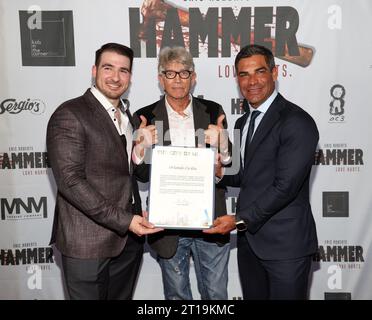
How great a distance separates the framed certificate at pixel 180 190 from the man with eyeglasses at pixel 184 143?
26 cm

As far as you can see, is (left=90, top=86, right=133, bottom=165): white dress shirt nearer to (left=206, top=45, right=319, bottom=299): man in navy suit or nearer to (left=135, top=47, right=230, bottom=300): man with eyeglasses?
(left=135, top=47, right=230, bottom=300): man with eyeglasses

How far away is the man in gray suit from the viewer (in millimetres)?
2287

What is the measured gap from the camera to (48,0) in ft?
11.1

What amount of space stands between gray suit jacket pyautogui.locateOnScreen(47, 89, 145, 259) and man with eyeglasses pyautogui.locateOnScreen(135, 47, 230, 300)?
0.28 m

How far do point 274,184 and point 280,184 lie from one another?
0.18 feet

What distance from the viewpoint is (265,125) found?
7.79 ft


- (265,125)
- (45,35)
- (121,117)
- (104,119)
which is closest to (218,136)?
(265,125)

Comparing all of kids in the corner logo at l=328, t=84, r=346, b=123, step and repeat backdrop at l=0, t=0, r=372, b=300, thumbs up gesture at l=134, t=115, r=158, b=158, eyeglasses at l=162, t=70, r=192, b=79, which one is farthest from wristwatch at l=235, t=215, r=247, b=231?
kids in the corner logo at l=328, t=84, r=346, b=123

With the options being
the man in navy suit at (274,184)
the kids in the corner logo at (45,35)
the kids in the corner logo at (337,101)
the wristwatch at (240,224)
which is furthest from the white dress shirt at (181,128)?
the kids in the corner logo at (337,101)

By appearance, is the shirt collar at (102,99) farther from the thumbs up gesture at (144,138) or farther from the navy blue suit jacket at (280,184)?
the navy blue suit jacket at (280,184)

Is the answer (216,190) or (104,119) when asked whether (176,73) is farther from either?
(216,190)

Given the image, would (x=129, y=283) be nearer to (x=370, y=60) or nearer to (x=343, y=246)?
(x=343, y=246)

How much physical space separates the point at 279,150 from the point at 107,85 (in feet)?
3.43
